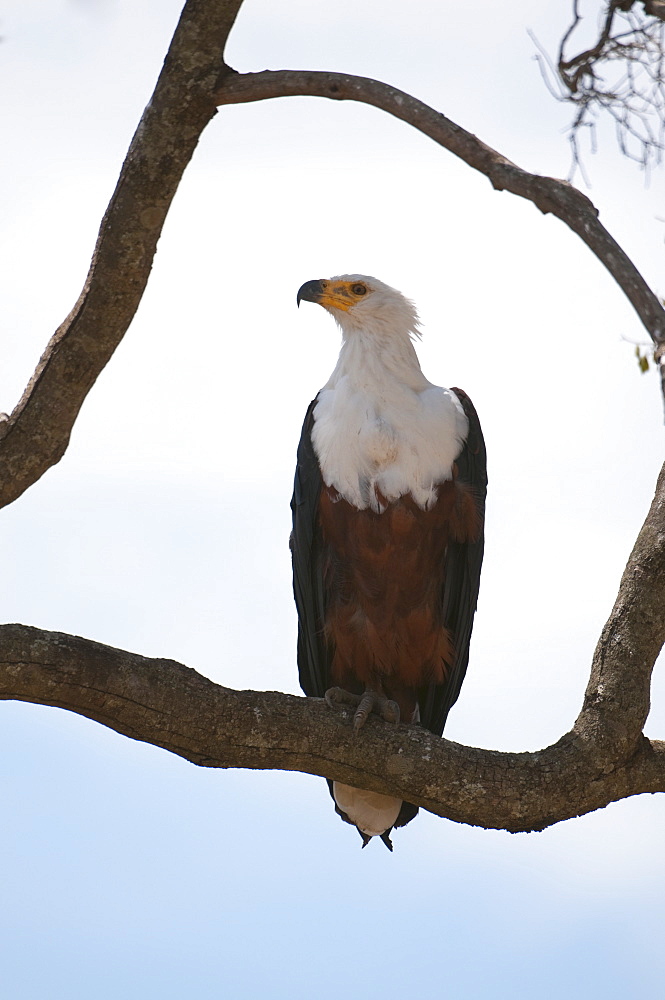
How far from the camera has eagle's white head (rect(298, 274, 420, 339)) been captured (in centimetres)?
504

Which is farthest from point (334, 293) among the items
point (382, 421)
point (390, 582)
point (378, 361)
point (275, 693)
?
point (275, 693)

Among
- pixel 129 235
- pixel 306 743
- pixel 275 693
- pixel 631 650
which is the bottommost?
pixel 306 743

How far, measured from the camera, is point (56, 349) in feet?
12.7

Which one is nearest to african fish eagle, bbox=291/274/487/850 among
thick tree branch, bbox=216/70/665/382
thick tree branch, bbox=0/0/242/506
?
thick tree branch, bbox=0/0/242/506

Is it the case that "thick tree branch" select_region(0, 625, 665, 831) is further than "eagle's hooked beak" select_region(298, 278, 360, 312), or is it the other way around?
"eagle's hooked beak" select_region(298, 278, 360, 312)

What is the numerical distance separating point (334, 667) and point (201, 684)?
1363mm

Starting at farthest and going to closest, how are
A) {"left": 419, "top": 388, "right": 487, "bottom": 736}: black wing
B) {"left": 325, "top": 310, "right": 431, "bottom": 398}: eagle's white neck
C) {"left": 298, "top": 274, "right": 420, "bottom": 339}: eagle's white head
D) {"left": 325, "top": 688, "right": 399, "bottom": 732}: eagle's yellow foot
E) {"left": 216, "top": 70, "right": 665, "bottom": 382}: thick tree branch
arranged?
{"left": 298, "top": 274, "right": 420, "bottom": 339}: eagle's white head, {"left": 325, "top": 310, "right": 431, "bottom": 398}: eagle's white neck, {"left": 419, "top": 388, "right": 487, "bottom": 736}: black wing, {"left": 325, "top": 688, "right": 399, "bottom": 732}: eagle's yellow foot, {"left": 216, "top": 70, "right": 665, "bottom": 382}: thick tree branch

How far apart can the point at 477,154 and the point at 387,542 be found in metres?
1.62

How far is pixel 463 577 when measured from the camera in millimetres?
4664

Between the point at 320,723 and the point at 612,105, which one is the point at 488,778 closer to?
the point at 320,723

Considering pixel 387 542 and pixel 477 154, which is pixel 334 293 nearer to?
pixel 387 542

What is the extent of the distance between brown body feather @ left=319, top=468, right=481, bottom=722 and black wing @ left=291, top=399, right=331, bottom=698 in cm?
5

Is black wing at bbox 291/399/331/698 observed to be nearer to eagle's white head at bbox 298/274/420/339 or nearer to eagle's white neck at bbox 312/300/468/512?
eagle's white neck at bbox 312/300/468/512

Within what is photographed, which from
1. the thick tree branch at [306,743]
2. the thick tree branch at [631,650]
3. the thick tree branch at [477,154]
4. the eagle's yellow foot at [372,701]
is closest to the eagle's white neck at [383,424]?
the eagle's yellow foot at [372,701]
